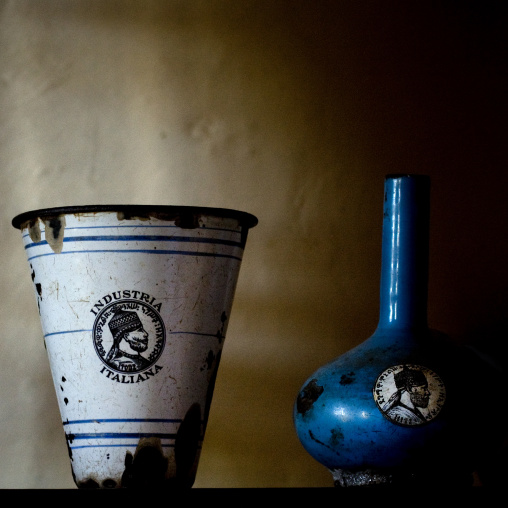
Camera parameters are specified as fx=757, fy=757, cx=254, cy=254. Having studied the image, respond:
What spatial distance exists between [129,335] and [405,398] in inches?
9.7

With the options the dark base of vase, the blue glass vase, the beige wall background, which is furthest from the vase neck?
the beige wall background

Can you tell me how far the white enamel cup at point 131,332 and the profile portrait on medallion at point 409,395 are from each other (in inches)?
6.5

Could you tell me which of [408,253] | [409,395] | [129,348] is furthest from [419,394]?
[129,348]

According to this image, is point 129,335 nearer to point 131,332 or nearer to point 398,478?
point 131,332

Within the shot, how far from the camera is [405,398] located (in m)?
0.66

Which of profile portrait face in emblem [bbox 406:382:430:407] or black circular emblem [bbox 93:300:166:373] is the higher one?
black circular emblem [bbox 93:300:166:373]

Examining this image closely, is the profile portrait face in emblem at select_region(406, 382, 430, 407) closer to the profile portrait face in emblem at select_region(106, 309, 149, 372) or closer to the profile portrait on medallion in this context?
the profile portrait on medallion

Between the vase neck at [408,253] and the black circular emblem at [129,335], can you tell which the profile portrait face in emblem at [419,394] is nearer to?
the vase neck at [408,253]

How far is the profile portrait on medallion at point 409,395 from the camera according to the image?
651 mm

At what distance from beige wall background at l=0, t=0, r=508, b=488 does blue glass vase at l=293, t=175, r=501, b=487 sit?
0.79 ft

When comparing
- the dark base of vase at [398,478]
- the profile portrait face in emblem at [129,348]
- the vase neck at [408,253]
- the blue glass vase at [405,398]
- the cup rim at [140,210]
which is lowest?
the dark base of vase at [398,478]

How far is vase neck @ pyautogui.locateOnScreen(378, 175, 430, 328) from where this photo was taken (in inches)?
29.2

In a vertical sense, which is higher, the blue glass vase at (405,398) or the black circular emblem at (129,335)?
the black circular emblem at (129,335)

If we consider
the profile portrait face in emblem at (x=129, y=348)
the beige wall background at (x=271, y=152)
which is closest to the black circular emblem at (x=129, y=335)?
the profile portrait face in emblem at (x=129, y=348)
